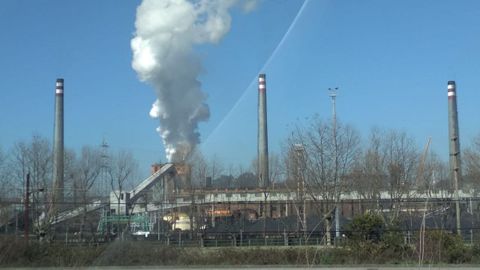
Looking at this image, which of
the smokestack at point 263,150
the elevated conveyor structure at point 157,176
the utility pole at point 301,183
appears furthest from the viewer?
the smokestack at point 263,150

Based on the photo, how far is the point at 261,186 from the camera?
2766 inches

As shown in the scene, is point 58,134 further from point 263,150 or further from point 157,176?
point 263,150

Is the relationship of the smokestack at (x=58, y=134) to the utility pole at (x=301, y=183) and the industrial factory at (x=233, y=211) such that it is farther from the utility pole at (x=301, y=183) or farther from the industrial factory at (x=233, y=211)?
the utility pole at (x=301, y=183)

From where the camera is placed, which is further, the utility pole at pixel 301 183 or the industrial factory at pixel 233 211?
the utility pole at pixel 301 183

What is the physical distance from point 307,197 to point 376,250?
2457cm

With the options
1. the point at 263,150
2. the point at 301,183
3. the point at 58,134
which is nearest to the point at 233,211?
the point at 301,183

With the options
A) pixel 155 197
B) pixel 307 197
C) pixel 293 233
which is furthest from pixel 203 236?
pixel 155 197

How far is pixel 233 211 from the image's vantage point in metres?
45.0

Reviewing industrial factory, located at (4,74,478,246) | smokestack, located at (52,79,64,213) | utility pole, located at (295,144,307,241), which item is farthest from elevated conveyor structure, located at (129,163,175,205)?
utility pole, located at (295,144,307,241)

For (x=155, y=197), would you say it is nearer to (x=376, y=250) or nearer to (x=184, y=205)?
(x=184, y=205)

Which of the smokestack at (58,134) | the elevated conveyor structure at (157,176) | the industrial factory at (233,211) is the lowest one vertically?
the industrial factory at (233,211)

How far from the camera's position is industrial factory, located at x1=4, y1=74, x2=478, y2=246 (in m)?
30.6

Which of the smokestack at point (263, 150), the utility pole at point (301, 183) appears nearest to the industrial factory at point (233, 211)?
the utility pole at point (301, 183)

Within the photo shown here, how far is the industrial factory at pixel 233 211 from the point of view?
100 ft
